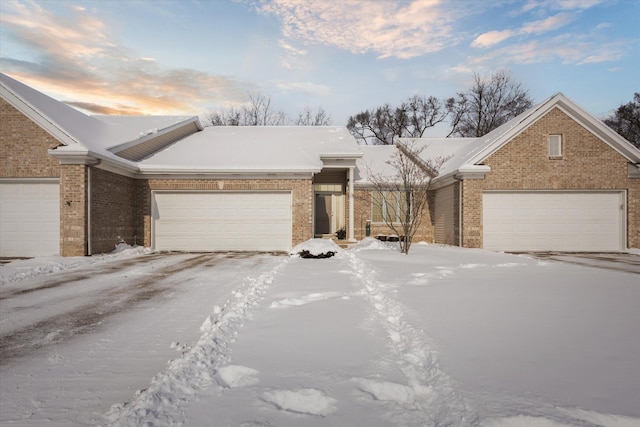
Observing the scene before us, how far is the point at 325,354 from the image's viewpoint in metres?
3.23

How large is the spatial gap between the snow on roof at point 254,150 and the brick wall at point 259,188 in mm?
464

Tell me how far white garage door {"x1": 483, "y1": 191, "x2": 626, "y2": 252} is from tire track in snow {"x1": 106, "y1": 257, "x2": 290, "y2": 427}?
482 inches

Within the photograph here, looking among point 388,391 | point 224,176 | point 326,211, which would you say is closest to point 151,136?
point 224,176

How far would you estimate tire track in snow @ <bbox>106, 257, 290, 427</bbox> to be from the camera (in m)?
2.24

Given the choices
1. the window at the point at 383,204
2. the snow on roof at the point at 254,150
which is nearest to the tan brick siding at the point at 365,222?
the window at the point at 383,204

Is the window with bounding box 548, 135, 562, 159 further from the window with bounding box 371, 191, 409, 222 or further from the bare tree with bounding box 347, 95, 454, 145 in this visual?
the bare tree with bounding box 347, 95, 454, 145

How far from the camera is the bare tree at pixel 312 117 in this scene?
114ft

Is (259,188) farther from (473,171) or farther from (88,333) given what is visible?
(88,333)

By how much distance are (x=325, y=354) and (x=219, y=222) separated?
11.4 metres

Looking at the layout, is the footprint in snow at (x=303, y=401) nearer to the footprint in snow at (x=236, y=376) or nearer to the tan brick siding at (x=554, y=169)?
the footprint in snow at (x=236, y=376)

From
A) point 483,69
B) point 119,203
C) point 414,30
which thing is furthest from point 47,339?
point 483,69

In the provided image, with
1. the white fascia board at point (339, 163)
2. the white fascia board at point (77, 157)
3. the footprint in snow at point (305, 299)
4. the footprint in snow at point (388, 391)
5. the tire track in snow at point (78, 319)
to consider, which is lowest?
the tire track in snow at point (78, 319)

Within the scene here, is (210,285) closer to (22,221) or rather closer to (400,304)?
(400,304)

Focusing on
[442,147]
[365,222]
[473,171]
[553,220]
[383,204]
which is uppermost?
[442,147]
